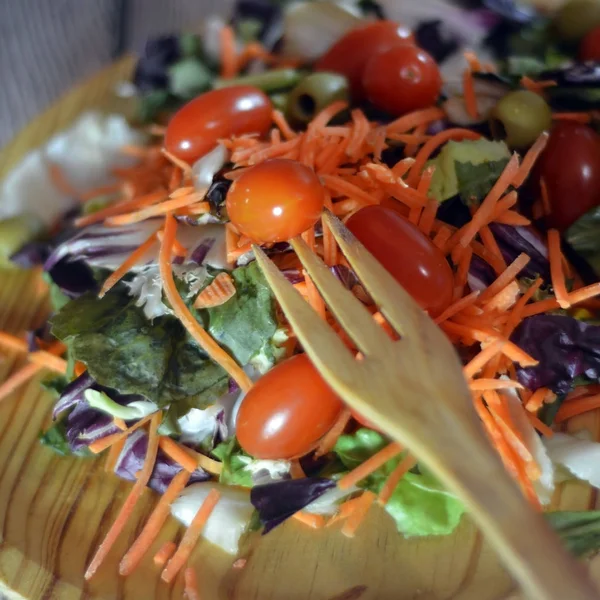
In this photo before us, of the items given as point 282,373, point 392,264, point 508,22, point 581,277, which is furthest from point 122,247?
point 508,22

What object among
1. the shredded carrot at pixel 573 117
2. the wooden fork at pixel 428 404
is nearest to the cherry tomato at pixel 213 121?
the wooden fork at pixel 428 404

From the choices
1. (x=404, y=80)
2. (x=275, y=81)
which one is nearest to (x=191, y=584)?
(x=404, y=80)

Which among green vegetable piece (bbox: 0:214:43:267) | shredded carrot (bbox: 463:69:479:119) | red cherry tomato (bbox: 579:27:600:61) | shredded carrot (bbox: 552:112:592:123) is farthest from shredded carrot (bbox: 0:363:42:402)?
red cherry tomato (bbox: 579:27:600:61)

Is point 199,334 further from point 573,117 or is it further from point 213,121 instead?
point 573,117

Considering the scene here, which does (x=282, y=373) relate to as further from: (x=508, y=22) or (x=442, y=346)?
(x=508, y=22)

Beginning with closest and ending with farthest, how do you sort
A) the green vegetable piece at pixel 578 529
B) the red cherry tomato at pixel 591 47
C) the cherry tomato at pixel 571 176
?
the green vegetable piece at pixel 578 529
the cherry tomato at pixel 571 176
the red cherry tomato at pixel 591 47

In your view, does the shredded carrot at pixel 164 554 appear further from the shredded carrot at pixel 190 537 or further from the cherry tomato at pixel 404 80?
the cherry tomato at pixel 404 80
